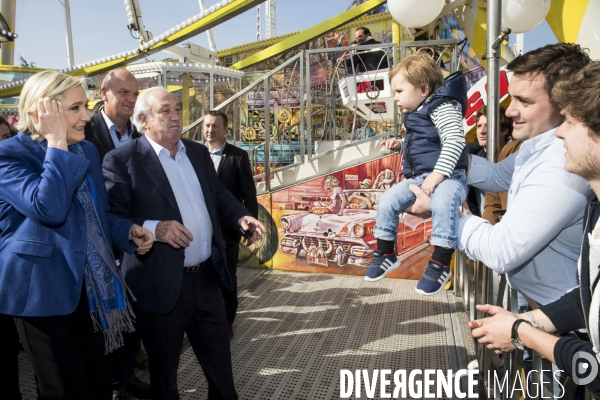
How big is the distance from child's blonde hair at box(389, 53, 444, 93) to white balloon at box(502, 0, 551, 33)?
1.35 m

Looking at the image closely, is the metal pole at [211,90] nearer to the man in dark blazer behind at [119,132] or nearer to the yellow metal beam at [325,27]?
the yellow metal beam at [325,27]

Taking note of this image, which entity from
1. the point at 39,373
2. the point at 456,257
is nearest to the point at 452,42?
the point at 456,257

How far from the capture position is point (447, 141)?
1920 millimetres

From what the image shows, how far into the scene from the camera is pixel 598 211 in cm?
128

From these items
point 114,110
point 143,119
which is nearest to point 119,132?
point 114,110

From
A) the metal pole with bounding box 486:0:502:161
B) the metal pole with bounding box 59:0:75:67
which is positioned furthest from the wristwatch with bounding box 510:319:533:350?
the metal pole with bounding box 59:0:75:67

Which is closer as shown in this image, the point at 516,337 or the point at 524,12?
the point at 516,337

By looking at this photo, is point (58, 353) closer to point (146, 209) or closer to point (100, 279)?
point (100, 279)

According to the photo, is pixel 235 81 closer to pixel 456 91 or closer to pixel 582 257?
pixel 456 91

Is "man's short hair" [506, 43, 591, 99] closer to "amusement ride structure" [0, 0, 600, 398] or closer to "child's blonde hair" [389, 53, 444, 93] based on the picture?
"child's blonde hair" [389, 53, 444, 93]

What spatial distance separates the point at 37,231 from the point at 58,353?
0.52m

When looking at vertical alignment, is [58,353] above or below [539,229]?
below

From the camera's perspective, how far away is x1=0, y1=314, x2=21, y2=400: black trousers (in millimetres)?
2373

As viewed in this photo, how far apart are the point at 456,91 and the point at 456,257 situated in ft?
10.8
